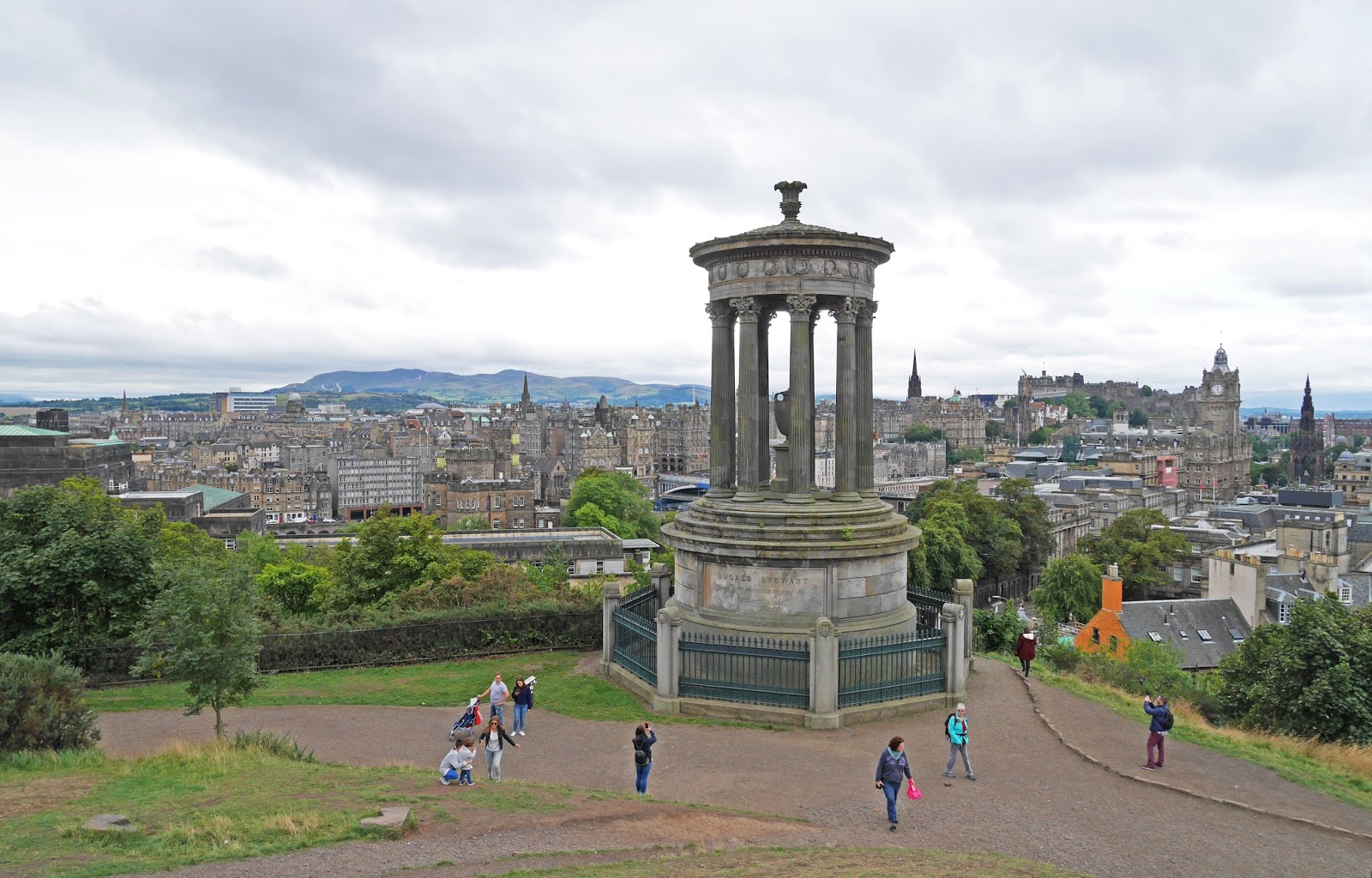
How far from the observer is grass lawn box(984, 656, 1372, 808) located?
16.3 m

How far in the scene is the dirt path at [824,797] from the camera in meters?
12.0

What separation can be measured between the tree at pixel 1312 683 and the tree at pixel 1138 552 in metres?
45.7

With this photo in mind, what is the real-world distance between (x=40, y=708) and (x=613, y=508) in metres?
90.3

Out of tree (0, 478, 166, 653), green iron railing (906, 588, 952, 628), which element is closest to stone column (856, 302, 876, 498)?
green iron railing (906, 588, 952, 628)

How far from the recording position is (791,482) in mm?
21594

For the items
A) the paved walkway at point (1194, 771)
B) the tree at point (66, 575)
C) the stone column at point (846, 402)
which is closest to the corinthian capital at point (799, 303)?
the stone column at point (846, 402)

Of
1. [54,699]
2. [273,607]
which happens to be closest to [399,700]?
[54,699]

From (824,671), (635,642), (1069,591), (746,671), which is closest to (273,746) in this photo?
(635,642)

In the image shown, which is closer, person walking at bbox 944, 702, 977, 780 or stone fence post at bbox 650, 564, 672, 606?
person walking at bbox 944, 702, 977, 780

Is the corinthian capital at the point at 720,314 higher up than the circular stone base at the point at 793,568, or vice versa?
the corinthian capital at the point at 720,314

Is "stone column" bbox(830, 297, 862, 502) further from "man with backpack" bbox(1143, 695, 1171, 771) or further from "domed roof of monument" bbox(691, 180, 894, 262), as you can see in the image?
"man with backpack" bbox(1143, 695, 1171, 771)

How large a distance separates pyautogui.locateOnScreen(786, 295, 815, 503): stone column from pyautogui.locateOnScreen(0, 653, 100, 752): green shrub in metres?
14.3

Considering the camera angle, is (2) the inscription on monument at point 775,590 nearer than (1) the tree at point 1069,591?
Yes

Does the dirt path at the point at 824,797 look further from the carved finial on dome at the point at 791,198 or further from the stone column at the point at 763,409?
the carved finial on dome at the point at 791,198
